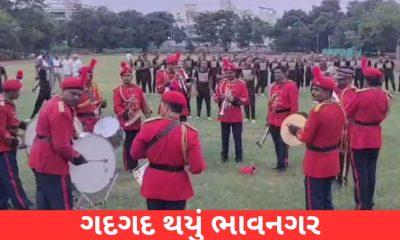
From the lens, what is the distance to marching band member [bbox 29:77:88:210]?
19.7 feet

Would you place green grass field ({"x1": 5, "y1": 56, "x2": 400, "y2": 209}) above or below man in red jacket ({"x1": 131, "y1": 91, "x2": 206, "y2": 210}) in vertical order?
below

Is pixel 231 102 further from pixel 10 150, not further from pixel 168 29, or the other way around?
pixel 168 29

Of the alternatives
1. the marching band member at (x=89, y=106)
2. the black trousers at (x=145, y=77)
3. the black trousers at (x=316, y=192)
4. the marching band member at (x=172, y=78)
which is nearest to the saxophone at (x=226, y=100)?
the marching band member at (x=172, y=78)

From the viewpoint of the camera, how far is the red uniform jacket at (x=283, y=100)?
394 inches

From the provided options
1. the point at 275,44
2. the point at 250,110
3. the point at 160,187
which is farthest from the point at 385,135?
the point at 275,44

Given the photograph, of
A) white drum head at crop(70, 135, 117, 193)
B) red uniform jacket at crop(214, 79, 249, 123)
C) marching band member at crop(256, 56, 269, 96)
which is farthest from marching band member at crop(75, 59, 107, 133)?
marching band member at crop(256, 56, 269, 96)

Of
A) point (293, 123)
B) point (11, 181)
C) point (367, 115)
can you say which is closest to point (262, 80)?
point (367, 115)

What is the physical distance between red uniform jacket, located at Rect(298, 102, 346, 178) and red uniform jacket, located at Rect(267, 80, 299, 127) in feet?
10.1

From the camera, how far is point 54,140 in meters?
6.01

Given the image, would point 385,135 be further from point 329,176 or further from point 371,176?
point 329,176

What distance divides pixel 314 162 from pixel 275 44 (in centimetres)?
7518

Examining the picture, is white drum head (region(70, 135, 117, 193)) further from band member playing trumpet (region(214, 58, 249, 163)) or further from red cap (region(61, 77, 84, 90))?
band member playing trumpet (region(214, 58, 249, 163))

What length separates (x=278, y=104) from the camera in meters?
10.1

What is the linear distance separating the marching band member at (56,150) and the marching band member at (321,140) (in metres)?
2.54
